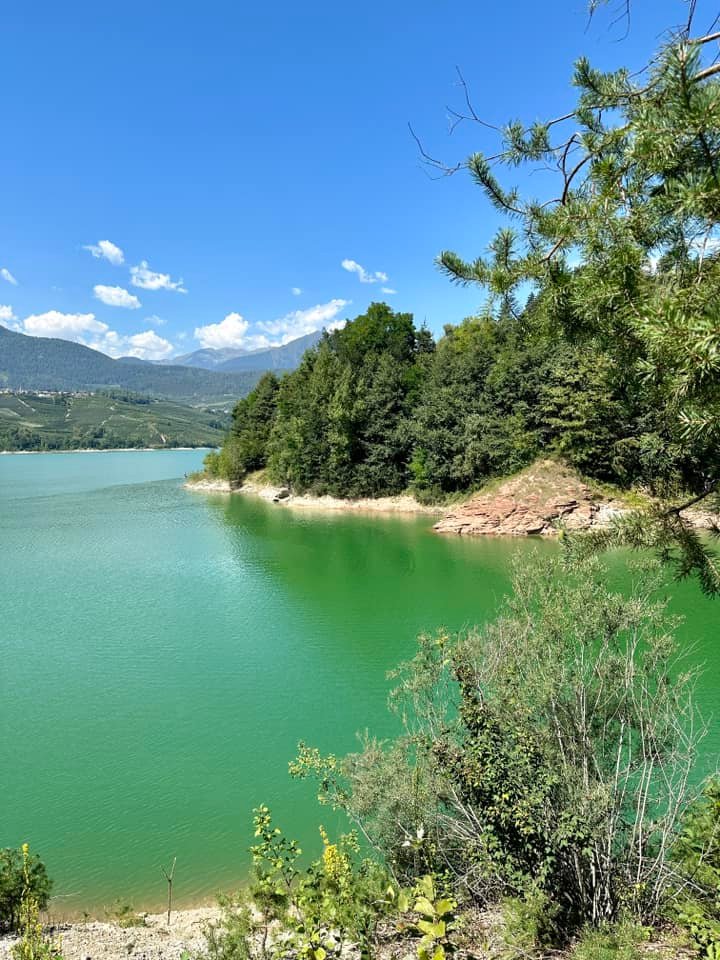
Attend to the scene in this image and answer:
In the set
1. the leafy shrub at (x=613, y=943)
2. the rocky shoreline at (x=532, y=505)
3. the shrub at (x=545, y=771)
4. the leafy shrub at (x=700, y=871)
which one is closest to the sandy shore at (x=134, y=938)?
the shrub at (x=545, y=771)

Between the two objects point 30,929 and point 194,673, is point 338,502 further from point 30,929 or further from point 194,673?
point 30,929

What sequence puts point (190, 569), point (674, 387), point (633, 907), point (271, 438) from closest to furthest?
point (674, 387), point (633, 907), point (190, 569), point (271, 438)

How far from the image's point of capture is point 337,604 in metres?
19.3

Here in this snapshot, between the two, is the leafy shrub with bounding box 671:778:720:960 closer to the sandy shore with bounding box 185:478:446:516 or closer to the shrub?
the shrub

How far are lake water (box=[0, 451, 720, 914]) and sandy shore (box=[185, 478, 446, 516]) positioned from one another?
4.72 m

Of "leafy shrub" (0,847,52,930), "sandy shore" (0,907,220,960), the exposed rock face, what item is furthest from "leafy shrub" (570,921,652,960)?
the exposed rock face

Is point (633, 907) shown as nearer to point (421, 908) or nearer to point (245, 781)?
point (421, 908)

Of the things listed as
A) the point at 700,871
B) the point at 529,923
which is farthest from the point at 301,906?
the point at 700,871

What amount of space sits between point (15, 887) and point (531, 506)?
26032 mm

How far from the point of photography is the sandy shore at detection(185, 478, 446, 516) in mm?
35844

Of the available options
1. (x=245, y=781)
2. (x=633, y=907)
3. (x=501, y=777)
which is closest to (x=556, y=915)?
(x=633, y=907)

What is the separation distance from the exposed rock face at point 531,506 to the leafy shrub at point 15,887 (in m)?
24.6

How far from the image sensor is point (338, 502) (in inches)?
1538

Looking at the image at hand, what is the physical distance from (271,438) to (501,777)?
41.5 metres
